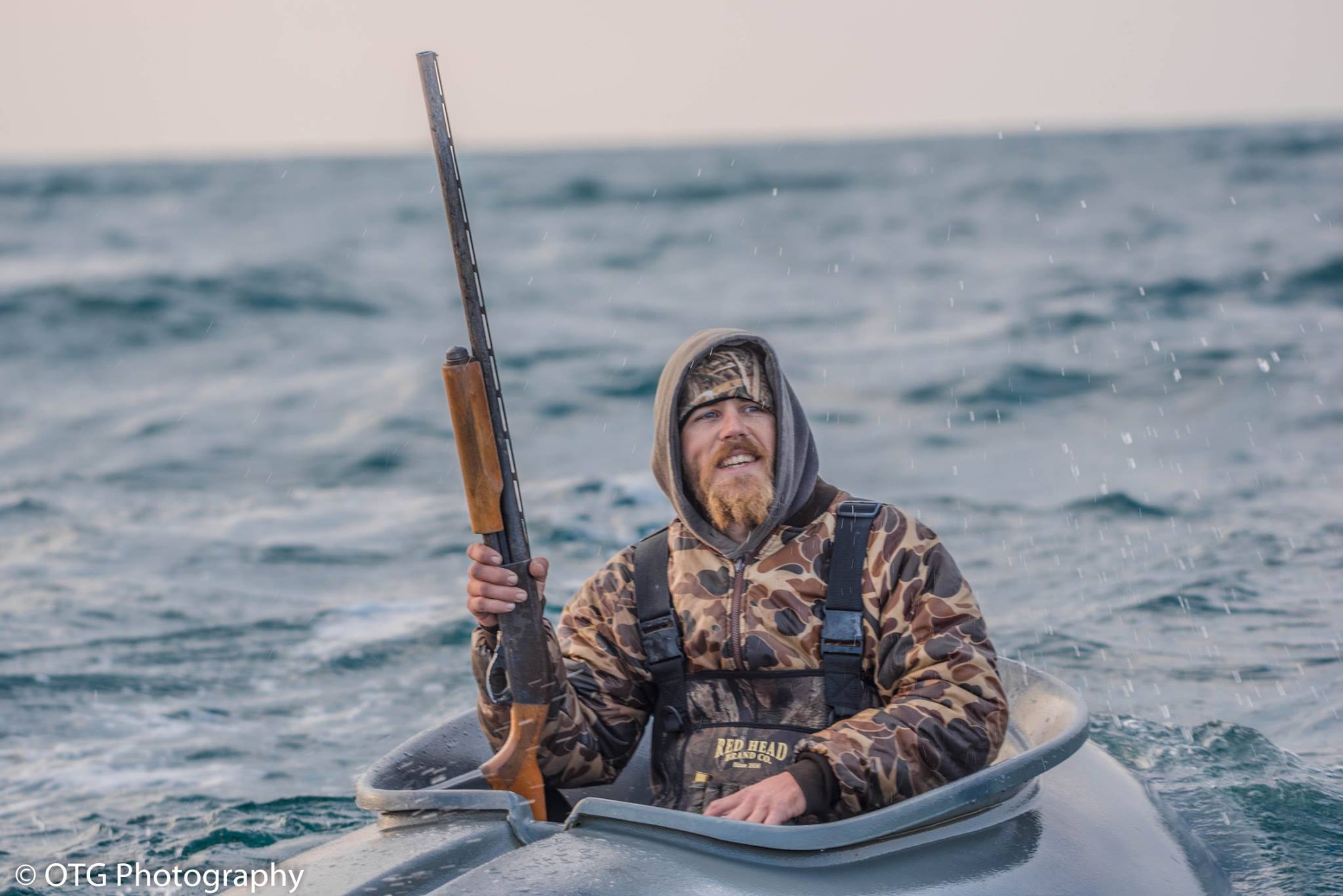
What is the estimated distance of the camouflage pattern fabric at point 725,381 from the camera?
3.68 m

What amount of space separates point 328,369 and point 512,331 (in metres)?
3.00

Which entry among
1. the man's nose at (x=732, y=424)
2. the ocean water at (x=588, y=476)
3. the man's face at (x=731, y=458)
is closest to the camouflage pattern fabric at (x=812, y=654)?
the man's face at (x=731, y=458)

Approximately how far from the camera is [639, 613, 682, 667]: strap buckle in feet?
12.2

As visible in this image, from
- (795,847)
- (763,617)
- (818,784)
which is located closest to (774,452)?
(763,617)

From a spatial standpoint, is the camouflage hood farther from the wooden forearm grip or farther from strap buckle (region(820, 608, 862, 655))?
the wooden forearm grip

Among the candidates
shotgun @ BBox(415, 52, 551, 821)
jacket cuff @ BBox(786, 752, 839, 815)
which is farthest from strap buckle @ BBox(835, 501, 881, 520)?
shotgun @ BBox(415, 52, 551, 821)

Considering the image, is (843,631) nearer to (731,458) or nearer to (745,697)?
(745,697)

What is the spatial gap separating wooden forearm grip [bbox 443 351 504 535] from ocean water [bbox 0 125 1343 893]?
2.12 metres

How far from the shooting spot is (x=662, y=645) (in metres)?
3.72

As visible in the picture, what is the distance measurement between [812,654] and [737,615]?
22 centimetres

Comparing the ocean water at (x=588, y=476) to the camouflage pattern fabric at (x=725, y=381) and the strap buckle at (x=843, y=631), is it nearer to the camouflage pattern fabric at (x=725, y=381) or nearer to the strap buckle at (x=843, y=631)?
the strap buckle at (x=843, y=631)

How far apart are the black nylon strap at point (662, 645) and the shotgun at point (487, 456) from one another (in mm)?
359

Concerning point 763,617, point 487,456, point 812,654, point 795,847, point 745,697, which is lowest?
point 795,847

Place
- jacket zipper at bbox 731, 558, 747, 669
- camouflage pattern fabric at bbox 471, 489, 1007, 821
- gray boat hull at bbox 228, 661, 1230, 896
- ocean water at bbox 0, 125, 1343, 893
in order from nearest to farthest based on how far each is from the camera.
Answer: gray boat hull at bbox 228, 661, 1230, 896
camouflage pattern fabric at bbox 471, 489, 1007, 821
jacket zipper at bbox 731, 558, 747, 669
ocean water at bbox 0, 125, 1343, 893
